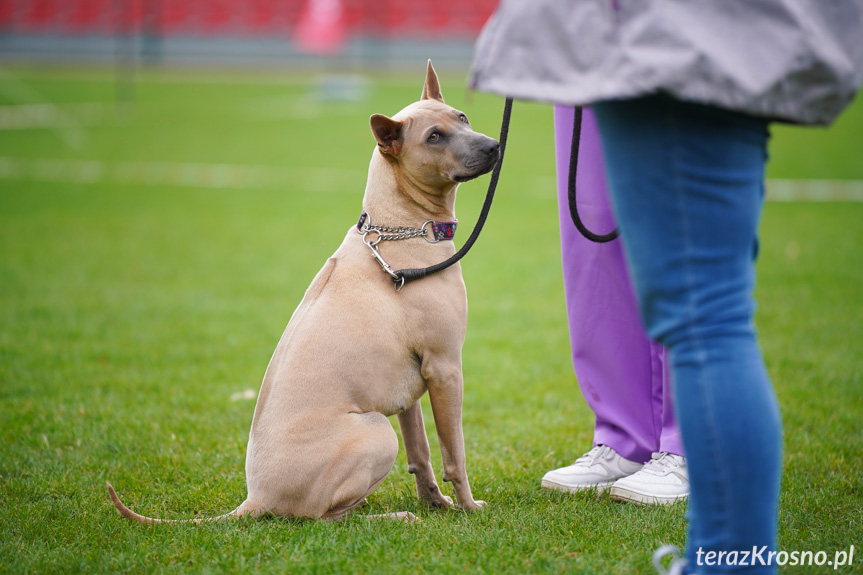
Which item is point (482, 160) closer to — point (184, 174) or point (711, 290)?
point (711, 290)

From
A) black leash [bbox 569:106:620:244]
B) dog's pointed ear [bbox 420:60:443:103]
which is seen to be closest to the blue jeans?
black leash [bbox 569:106:620:244]

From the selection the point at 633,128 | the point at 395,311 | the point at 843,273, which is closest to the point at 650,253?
the point at 633,128

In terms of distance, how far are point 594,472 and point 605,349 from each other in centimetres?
47

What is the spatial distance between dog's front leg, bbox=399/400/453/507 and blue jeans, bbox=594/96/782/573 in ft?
4.64

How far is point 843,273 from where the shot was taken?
6449 mm

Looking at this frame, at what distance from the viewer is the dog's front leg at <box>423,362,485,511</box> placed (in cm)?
290

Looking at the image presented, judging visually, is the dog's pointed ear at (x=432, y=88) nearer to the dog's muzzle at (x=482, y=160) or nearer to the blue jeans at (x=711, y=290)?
the dog's muzzle at (x=482, y=160)

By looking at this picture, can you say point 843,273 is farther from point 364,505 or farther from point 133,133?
point 133,133

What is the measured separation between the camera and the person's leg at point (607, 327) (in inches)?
123

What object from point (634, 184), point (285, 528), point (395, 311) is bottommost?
point (285, 528)

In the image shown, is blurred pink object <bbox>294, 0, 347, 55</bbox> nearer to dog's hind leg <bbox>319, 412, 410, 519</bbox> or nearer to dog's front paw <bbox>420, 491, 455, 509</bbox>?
dog's front paw <bbox>420, 491, 455, 509</bbox>

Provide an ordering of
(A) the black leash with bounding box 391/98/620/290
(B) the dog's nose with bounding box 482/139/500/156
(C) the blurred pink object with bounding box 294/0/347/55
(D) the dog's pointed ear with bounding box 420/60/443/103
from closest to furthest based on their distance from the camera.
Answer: (A) the black leash with bounding box 391/98/620/290
(B) the dog's nose with bounding box 482/139/500/156
(D) the dog's pointed ear with bounding box 420/60/443/103
(C) the blurred pink object with bounding box 294/0/347/55

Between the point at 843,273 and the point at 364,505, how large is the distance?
4.91 meters

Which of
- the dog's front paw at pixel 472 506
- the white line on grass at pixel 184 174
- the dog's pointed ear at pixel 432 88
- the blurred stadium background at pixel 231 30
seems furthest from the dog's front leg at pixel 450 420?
the blurred stadium background at pixel 231 30
